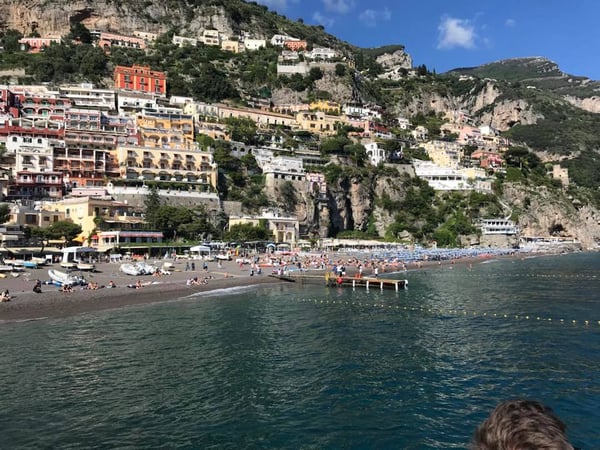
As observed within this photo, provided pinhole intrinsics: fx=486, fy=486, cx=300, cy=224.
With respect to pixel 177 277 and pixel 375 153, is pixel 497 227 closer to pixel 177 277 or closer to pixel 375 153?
pixel 375 153

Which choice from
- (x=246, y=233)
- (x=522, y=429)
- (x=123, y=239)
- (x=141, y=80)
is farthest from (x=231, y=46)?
(x=522, y=429)

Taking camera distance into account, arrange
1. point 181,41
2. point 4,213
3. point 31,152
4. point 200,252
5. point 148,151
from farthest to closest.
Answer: point 181,41 → point 148,151 → point 31,152 → point 200,252 → point 4,213

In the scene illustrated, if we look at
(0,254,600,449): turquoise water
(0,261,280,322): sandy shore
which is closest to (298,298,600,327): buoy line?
(0,254,600,449): turquoise water

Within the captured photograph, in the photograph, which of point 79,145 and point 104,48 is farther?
point 104,48

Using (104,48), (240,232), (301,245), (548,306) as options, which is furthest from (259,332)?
(104,48)

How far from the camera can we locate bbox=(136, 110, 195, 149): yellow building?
73.2 m

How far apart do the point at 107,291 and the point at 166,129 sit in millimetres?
49428

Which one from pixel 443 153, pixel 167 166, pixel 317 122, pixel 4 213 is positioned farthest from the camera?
pixel 443 153

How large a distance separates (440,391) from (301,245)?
54.4 metres

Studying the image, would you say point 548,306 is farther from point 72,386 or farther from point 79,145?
point 79,145

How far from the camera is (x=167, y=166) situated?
67.6 m

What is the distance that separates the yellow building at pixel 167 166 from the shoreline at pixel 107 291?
2166cm

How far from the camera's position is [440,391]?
47.1 feet

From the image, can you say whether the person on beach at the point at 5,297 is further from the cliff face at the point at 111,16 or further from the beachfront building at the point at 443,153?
the cliff face at the point at 111,16
